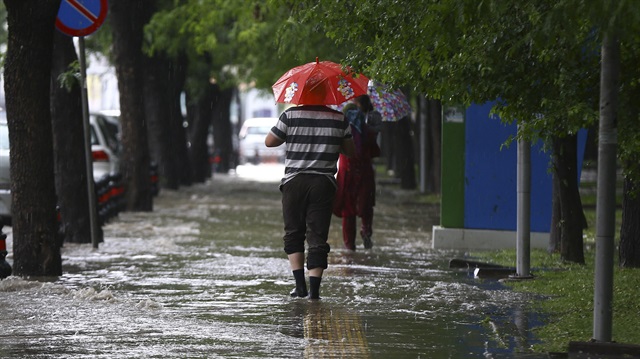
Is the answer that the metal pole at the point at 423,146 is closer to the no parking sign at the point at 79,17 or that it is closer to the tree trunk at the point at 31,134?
the no parking sign at the point at 79,17

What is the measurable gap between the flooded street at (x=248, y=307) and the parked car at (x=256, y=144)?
144ft

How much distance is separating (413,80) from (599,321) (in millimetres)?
2830

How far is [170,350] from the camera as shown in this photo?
26.9 feet

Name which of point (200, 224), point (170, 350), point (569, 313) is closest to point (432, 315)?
point (569, 313)

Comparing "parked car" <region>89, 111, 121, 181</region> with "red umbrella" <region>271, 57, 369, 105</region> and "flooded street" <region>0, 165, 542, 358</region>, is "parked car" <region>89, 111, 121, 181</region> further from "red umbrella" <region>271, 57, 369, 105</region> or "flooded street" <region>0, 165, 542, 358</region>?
"red umbrella" <region>271, 57, 369, 105</region>

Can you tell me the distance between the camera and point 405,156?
35.1m

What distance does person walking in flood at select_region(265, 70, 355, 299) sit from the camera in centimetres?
1074

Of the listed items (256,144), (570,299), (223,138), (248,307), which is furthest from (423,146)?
(256,144)

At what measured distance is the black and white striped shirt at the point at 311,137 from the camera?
10.7m

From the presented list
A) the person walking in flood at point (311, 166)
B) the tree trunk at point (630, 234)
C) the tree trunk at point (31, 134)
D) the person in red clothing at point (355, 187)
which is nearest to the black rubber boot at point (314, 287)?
the person walking in flood at point (311, 166)

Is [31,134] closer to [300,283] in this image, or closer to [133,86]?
[300,283]

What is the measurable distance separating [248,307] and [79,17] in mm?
4825

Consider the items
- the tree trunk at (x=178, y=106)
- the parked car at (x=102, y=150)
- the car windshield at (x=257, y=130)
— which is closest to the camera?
the parked car at (x=102, y=150)

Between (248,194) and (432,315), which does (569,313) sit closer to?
(432,315)
